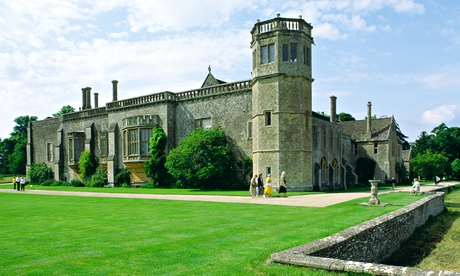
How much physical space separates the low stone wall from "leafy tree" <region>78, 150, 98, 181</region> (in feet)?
108

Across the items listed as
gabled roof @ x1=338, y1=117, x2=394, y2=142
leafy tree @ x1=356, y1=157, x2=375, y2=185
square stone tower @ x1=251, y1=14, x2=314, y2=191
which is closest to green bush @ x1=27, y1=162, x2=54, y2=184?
square stone tower @ x1=251, y1=14, x2=314, y2=191

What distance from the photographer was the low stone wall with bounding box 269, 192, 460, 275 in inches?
222

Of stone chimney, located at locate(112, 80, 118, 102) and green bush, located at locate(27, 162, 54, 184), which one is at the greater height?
stone chimney, located at locate(112, 80, 118, 102)

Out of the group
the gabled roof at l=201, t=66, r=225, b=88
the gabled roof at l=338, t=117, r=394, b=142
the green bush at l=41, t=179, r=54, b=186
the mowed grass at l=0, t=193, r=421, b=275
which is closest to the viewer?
the mowed grass at l=0, t=193, r=421, b=275

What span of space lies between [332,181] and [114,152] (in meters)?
20.2

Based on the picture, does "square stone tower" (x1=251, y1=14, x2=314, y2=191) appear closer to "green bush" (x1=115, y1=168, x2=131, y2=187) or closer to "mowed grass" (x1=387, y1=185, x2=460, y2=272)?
"mowed grass" (x1=387, y1=185, x2=460, y2=272)

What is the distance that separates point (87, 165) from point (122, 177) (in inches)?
247

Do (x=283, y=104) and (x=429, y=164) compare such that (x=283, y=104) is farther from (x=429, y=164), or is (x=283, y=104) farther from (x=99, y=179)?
(x=429, y=164)

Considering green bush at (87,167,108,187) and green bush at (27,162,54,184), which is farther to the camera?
green bush at (27,162,54,184)

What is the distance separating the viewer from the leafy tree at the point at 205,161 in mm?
29359

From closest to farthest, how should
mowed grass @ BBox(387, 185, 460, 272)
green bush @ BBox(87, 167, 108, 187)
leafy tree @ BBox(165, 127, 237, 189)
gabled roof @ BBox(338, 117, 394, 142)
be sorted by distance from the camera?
mowed grass @ BBox(387, 185, 460, 272)
leafy tree @ BBox(165, 127, 237, 189)
green bush @ BBox(87, 167, 108, 187)
gabled roof @ BBox(338, 117, 394, 142)

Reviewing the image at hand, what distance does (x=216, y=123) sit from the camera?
31.9 m

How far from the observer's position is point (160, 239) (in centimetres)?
865

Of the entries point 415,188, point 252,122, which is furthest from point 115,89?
point 415,188
